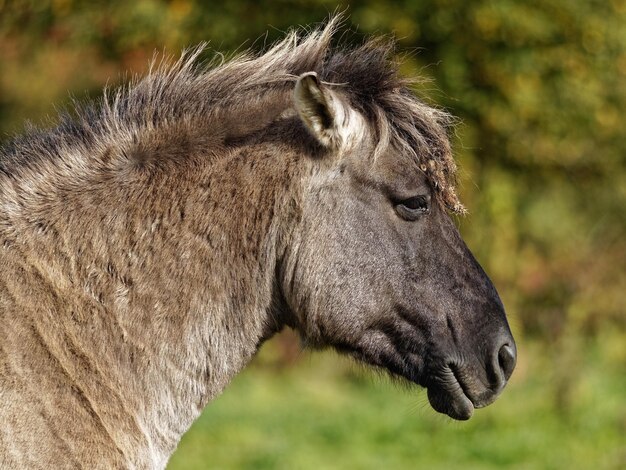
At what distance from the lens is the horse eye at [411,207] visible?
12.3 ft

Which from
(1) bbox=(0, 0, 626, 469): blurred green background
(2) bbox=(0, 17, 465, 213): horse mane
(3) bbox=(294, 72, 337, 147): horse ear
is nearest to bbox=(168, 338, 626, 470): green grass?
(1) bbox=(0, 0, 626, 469): blurred green background

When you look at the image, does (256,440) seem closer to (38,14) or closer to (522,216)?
(38,14)

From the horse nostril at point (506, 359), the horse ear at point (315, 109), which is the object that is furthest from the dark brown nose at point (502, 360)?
the horse ear at point (315, 109)

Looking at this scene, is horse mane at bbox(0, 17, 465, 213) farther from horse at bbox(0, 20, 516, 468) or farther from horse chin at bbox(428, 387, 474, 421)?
horse chin at bbox(428, 387, 474, 421)

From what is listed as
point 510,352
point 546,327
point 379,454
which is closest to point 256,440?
point 379,454

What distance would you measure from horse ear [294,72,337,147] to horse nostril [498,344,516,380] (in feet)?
3.52

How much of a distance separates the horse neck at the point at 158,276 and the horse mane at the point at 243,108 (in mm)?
163

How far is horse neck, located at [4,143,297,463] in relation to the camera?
3.38 meters

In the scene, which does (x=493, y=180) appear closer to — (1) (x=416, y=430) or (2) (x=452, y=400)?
(1) (x=416, y=430)

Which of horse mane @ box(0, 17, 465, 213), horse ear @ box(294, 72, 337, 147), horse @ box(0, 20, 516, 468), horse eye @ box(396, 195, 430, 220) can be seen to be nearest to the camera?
horse @ box(0, 20, 516, 468)

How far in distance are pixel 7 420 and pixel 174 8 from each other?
19.2 feet

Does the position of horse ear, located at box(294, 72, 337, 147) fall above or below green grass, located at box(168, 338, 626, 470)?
above

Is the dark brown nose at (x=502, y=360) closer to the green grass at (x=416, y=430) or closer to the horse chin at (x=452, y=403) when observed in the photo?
the horse chin at (x=452, y=403)

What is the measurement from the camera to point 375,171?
3.72 metres
